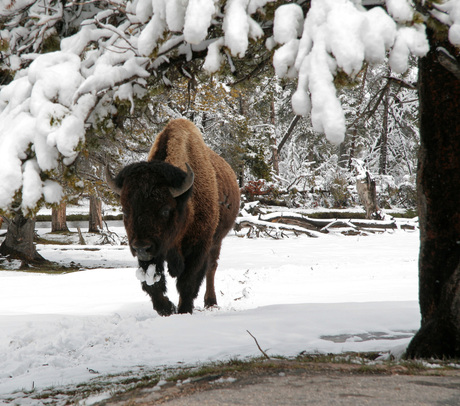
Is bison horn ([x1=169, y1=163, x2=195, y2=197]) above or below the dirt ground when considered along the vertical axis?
above

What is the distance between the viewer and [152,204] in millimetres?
5207

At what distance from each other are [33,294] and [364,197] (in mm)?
16183

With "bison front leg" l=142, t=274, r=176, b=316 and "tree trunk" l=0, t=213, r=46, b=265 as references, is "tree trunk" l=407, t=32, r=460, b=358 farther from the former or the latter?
"tree trunk" l=0, t=213, r=46, b=265

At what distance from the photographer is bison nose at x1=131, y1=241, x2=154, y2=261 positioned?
15.9 ft

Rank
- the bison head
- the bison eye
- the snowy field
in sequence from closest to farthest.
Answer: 1. the snowy field
2. the bison head
3. the bison eye

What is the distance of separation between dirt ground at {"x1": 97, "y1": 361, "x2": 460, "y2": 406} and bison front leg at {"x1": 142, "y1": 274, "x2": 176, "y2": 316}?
97.3 inches

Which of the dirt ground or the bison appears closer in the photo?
the dirt ground

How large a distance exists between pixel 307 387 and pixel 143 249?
247 centimetres

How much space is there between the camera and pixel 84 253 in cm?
1694

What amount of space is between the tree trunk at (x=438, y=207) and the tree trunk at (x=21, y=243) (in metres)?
12.5

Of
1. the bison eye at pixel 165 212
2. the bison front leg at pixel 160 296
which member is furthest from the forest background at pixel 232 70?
the bison front leg at pixel 160 296

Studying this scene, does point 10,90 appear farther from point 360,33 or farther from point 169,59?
point 360,33

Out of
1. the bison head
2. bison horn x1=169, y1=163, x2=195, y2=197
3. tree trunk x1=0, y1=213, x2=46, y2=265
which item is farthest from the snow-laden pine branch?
tree trunk x1=0, y1=213, x2=46, y2=265

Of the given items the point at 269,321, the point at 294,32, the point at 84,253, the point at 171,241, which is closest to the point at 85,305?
the point at 171,241
